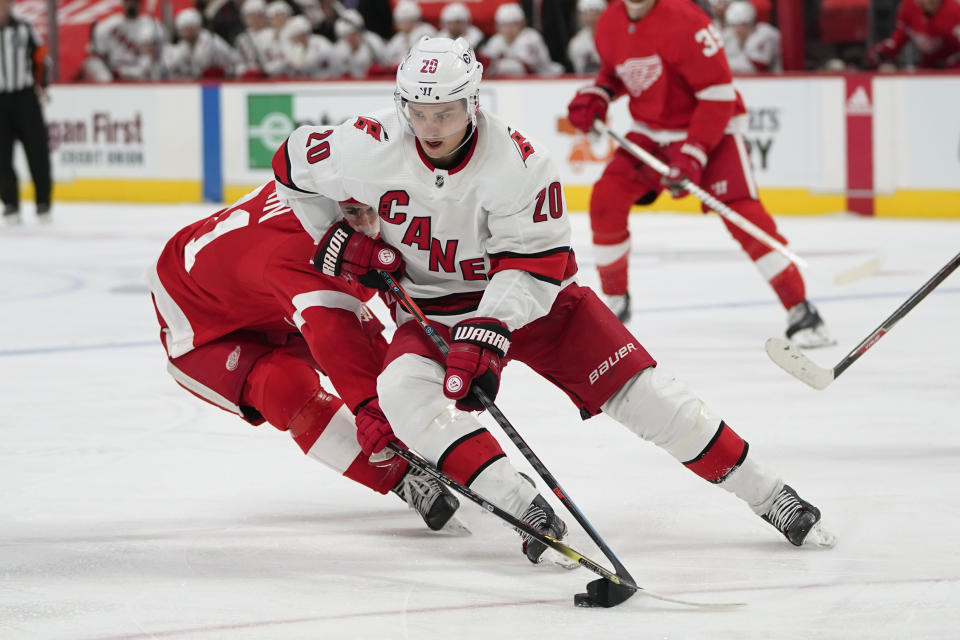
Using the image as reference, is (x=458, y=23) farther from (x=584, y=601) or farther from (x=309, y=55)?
(x=584, y=601)

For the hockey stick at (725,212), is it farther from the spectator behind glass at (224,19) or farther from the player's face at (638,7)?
the spectator behind glass at (224,19)

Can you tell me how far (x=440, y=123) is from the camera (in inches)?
96.9

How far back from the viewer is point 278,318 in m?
3.01

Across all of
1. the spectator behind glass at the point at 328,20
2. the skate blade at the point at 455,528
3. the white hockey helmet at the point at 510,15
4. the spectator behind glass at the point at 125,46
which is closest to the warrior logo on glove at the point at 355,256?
the skate blade at the point at 455,528

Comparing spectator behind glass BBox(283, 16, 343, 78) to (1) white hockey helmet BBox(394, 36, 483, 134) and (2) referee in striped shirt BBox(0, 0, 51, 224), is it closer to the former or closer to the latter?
Answer: (2) referee in striped shirt BBox(0, 0, 51, 224)

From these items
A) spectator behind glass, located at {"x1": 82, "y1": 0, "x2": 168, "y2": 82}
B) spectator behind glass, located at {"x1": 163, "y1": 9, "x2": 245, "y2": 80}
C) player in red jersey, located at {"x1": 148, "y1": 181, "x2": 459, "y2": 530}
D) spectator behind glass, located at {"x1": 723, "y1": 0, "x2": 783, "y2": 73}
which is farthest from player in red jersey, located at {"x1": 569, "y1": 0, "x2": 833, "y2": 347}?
spectator behind glass, located at {"x1": 82, "y1": 0, "x2": 168, "y2": 82}

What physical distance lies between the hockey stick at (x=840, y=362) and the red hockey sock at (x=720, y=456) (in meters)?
0.62

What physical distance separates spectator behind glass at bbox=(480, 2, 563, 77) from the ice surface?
5013mm

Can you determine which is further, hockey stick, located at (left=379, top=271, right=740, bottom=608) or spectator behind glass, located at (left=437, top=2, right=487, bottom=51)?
spectator behind glass, located at (left=437, top=2, right=487, bottom=51)

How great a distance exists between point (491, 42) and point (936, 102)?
3146mm

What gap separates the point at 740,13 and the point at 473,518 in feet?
22.4

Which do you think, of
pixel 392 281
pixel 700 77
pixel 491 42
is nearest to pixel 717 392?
pixel 700 77

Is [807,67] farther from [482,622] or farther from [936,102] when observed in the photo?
[482,622]

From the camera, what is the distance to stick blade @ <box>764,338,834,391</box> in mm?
3209
